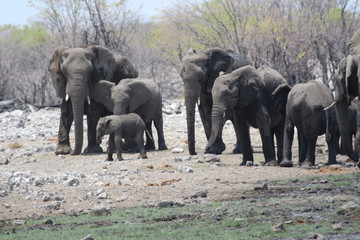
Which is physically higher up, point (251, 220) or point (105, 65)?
point (105, 65)

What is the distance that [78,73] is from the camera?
69.9 feet

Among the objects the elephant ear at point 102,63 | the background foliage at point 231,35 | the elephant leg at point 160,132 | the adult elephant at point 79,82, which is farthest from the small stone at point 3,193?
the background foliage at point 231,35

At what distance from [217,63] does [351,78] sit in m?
9.18

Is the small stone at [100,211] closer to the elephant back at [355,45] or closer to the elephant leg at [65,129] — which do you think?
the elephant back at [355,45]

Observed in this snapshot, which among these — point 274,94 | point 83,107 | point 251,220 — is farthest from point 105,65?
point 251,220

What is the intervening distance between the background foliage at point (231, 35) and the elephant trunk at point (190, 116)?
11.0m

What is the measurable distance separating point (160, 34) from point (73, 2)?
48.1 feet

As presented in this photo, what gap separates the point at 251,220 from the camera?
10141 millimetres

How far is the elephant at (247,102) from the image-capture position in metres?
17.0

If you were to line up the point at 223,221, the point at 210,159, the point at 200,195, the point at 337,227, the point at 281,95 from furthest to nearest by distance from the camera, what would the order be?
the point at 210,159
the point at 281,95
the point at 200,195
the point at 223,221
the point at 337,227

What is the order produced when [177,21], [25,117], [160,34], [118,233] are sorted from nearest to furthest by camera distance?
1. [118,233]
2. [25,117]
3. [177,21]
4. [160,34]

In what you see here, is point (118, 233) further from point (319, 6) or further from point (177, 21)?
point (177, 21)

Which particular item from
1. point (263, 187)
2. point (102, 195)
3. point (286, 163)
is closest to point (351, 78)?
point (263, 187)

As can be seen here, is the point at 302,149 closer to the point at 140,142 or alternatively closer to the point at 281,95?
the point at 281,95
